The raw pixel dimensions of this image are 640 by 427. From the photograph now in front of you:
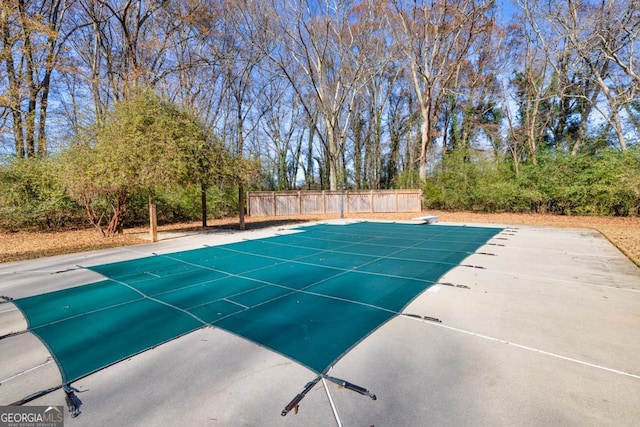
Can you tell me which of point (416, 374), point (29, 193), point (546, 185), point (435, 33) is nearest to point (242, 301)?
point (416, 374)

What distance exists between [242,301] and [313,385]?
64.9 inches

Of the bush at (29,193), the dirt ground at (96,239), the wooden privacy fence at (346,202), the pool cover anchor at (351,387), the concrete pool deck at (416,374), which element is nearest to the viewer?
the concrete pool deck at (416,374)

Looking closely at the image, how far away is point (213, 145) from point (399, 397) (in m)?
7.44

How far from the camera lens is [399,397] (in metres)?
1.69

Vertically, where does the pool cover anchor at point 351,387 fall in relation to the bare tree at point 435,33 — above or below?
below

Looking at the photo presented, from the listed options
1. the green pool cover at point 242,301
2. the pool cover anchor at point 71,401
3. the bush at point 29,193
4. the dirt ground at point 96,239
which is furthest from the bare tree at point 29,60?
the pool cover anchor at point 71,401

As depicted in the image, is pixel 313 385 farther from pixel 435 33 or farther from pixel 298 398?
pixel 435 33

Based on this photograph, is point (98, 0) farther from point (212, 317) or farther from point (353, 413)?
point (353, 413)

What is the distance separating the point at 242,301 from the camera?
3.22 m

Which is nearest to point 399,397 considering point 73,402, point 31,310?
point 73,402

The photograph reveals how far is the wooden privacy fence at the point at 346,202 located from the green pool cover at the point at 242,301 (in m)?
9.17

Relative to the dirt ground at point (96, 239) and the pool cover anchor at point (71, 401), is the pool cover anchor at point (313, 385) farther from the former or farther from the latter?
the dirt ground at point (96, 239)

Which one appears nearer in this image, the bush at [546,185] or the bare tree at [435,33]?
the bush at [546,185]

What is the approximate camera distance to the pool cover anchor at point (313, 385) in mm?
1601
